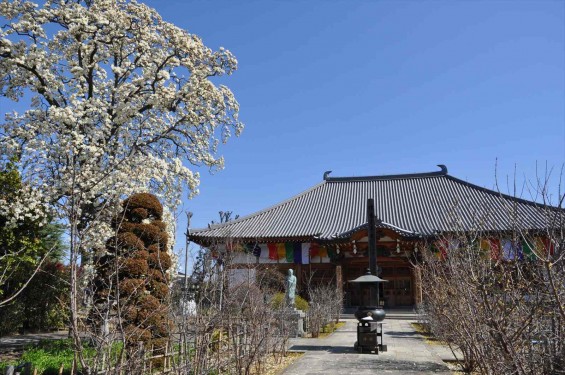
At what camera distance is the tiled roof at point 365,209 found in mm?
25828

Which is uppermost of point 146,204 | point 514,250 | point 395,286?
point 146,204

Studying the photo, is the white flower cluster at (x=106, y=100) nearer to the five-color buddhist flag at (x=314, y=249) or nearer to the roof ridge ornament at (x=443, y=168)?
the five-color buddhist flag at (x=314, y=249)

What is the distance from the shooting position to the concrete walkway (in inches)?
371

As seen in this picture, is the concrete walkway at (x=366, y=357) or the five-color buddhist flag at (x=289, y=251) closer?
the concrete walkway at (x=366, y=357)

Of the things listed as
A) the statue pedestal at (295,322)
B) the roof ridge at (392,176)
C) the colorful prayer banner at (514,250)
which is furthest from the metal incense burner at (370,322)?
the roof ridge at (392,176)

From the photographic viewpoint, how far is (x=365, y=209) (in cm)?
3019

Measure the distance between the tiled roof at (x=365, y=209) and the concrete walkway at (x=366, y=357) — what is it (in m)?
10.3

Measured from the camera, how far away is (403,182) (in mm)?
33281

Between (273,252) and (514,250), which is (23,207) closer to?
(514,250)

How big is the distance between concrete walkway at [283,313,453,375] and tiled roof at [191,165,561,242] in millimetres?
10312

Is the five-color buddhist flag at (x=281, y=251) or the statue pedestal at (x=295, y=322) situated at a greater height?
the five-color buddhist flag at (x=281, y=251)

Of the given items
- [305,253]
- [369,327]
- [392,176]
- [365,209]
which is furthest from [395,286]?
[369,327]

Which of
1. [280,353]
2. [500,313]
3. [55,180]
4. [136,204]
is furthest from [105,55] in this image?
[500,313]

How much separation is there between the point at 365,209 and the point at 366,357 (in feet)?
64.3
